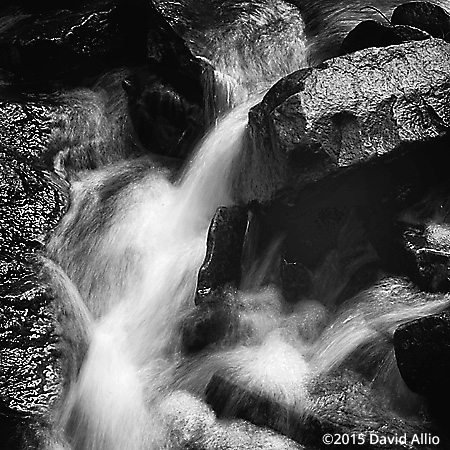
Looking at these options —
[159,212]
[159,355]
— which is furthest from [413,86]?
[159,355]

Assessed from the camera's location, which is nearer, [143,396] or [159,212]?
[143,396]

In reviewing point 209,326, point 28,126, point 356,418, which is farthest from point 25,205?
point 356,418

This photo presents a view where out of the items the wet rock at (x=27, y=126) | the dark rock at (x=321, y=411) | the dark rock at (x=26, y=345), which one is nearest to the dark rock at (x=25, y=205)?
the wet rock at (x=27, y=126)

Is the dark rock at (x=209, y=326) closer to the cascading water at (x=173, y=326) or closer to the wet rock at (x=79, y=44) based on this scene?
the cascading water at (x=173, y=326)

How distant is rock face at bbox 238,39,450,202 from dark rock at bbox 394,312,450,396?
4.78 ft

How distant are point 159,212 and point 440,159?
2.38 meters

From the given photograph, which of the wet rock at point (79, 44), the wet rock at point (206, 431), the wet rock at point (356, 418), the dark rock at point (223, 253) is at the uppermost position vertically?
the wet rock at point (79, 44)

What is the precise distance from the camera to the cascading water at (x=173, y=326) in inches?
173

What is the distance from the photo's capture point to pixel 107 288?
5816 mm

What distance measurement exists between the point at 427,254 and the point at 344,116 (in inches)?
45.0

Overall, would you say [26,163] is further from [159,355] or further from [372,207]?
[372,207]

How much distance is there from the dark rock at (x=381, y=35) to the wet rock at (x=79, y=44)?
244cm

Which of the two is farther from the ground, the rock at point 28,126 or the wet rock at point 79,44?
the wet rock at point 79,44

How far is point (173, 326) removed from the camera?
5285 millimetres
